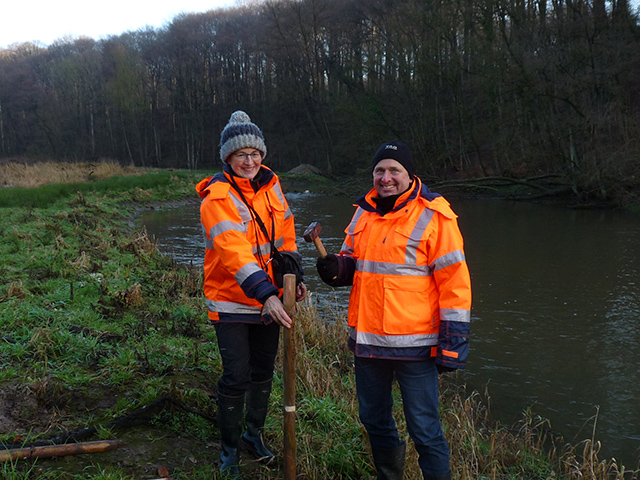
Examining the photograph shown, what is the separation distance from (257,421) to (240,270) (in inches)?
42.7

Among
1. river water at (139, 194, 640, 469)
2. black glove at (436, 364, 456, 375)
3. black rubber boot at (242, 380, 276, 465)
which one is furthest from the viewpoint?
river water at (139, 194, 640, 469)

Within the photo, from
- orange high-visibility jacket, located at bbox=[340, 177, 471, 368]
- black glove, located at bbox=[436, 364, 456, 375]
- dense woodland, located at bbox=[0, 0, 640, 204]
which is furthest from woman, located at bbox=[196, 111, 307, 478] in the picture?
dense woodland, located at bbox=[0, 0, 640, 204]

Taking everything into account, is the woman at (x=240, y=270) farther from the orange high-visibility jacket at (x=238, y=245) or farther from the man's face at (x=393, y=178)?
the man's face at (x=393, y=178)

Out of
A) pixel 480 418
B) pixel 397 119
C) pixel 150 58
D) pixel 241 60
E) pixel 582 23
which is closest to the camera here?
pixel 480 418

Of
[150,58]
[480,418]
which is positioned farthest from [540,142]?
[150,58]

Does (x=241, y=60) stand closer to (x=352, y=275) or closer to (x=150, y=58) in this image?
(x=150, y=58)

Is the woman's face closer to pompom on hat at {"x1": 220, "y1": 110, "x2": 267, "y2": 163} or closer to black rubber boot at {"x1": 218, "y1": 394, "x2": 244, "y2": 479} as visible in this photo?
pompom on hat at {"x1": 220, "y1": 110, "x2": 267, "y2": 163}

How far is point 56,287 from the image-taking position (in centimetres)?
603

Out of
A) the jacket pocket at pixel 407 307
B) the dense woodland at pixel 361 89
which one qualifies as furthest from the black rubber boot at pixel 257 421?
the dense woodland at pixel 361 89

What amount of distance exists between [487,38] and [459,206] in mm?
6592

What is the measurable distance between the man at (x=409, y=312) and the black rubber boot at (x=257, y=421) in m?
0.72

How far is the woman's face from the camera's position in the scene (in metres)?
3.06

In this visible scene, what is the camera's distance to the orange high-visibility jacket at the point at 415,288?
8.27 feet

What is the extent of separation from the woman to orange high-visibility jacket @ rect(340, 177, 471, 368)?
0.52m
